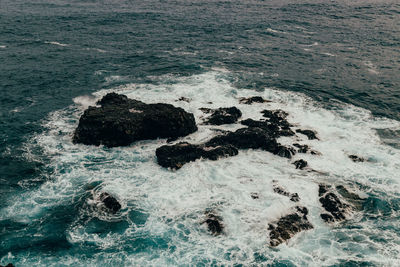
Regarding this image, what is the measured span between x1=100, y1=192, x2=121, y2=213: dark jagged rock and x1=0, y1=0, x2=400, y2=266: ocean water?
1.83ft

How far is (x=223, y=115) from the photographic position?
3691 centimetres

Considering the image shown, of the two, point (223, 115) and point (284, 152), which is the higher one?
point (223, 115)

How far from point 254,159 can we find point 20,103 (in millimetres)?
30708

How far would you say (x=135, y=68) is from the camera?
54.3 meters

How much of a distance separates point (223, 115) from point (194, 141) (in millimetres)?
5911

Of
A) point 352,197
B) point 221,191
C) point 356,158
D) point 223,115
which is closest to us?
point 352,197

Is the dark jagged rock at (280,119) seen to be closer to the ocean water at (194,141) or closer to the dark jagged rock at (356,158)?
the ocean water at (194,141)

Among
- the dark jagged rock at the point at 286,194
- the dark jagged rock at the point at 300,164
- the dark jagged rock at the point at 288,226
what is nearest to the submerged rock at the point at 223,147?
the dark jagged rock at the point at 300,164

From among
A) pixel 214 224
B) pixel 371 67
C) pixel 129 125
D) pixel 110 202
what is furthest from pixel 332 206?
pixel 371 67

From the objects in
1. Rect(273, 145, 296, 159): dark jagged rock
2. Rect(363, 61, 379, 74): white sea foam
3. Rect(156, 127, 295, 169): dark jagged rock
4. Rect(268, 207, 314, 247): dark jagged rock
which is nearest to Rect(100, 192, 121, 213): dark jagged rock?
Rect(156, 127, 295, 169): dark jagged rock

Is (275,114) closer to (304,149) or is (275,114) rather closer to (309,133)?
(309,133)

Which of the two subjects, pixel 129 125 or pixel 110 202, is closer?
A: pixel 110 202

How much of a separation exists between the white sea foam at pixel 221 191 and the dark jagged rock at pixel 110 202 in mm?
570

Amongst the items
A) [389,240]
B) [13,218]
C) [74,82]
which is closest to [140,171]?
[13,218]
